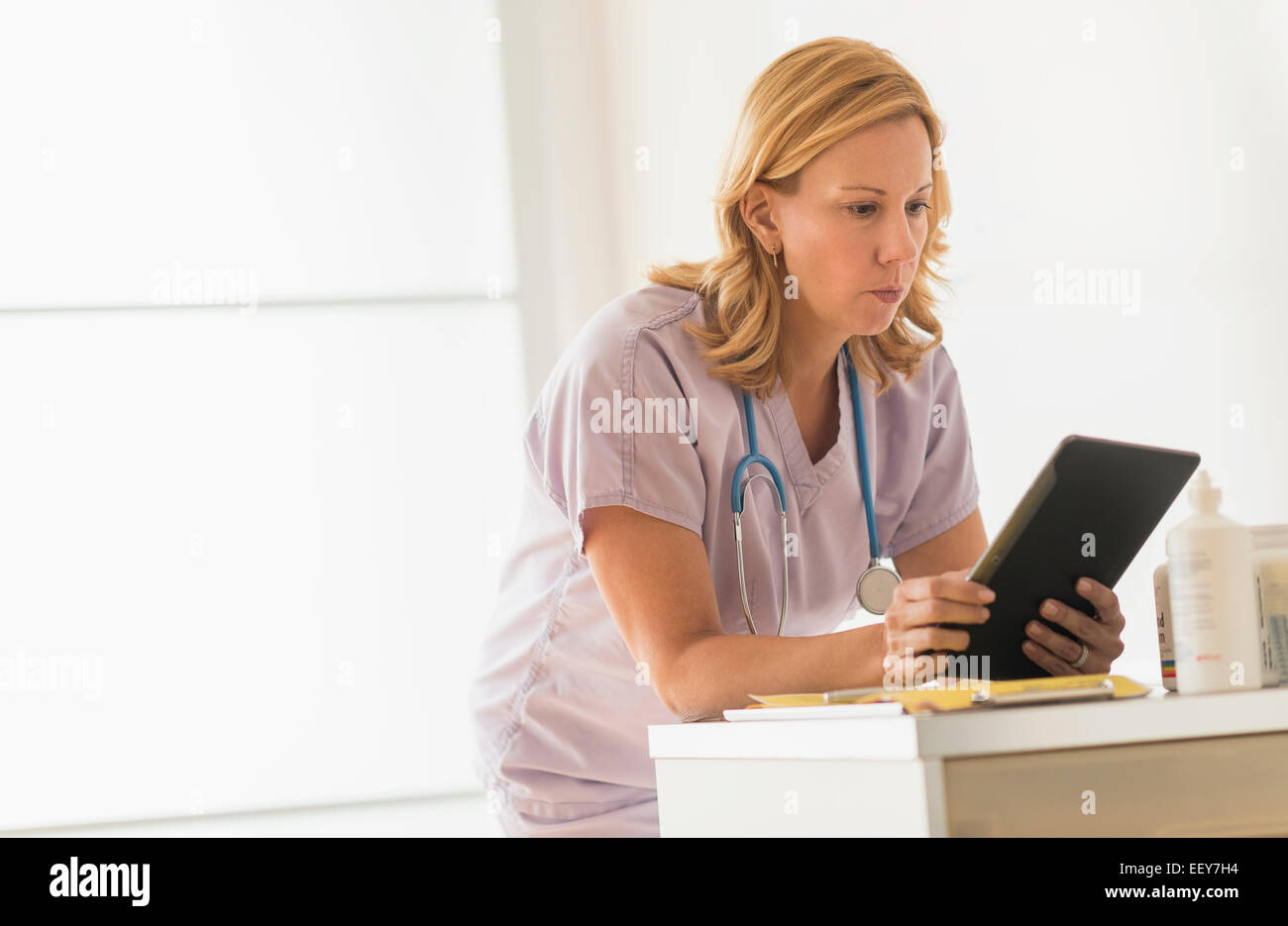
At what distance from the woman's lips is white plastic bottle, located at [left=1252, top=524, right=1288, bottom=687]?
54 centimetres

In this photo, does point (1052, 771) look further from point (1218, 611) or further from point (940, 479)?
point (940, 479)

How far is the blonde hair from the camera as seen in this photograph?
1.39 metres

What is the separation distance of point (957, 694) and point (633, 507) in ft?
1.62

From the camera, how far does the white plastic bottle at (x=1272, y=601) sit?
951 mm

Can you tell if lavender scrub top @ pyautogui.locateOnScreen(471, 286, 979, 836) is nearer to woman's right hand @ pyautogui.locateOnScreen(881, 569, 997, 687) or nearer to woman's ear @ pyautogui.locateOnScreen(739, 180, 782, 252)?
woman's ear @ pyautogui.locateOnScreen(739, 180, 782, 252)

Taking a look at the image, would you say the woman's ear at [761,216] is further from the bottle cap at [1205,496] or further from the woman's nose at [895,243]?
the bottle cap at [1205,496]

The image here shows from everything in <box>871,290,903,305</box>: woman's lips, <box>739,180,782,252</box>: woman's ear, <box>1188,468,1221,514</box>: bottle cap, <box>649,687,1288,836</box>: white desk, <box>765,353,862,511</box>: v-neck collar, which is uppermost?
<box>739,180,782,252</box>: woman's ear

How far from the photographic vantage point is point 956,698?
2.81ft

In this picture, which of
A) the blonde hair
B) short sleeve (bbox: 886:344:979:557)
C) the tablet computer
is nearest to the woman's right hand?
the tablet computer

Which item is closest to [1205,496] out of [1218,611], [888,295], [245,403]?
[1218,611]

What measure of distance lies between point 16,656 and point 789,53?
209cm

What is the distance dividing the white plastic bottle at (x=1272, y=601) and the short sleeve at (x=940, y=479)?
0.62 m
